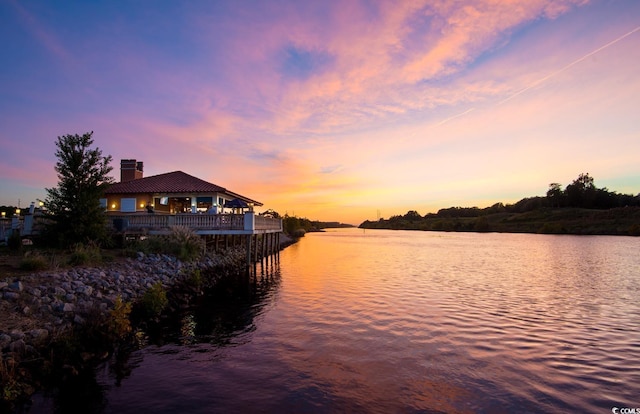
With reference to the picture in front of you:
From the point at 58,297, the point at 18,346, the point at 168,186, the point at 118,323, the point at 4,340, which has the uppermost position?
the point at 168,186

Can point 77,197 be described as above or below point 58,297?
above

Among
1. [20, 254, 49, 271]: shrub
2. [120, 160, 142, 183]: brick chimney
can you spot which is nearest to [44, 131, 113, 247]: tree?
[20, 254, 49, 271]: shrub

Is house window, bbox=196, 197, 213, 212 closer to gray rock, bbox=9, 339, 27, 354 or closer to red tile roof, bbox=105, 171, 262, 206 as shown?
red tile roof, bbox=105, 171, 262, 206

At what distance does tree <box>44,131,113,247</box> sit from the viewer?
62.9ft

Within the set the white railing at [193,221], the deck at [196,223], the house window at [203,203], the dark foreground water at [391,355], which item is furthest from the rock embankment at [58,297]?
the house window at [203,203]

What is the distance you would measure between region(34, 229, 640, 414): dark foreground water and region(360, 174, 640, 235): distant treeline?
8971 centimetres

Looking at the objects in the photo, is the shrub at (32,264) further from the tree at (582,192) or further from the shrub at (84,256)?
the tree at (582,192)

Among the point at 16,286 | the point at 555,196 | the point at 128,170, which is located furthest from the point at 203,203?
the point at 555,196

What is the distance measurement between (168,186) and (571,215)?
119326 mm

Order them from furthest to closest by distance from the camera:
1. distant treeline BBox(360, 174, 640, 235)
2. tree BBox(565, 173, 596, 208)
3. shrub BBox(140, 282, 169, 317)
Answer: tree BBox(565, 173, 596, 208) → distant treeline BBox(360, 174, 640, 235) → shrub BBox(140, 282, 169, 317)

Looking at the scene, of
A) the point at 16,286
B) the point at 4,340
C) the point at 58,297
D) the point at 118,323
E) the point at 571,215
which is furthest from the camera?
the point at 571,215

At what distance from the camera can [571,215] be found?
112 meters

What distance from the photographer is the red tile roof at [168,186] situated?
32.2 meters

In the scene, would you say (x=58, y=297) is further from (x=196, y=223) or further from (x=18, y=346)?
(x=196, y=223)
